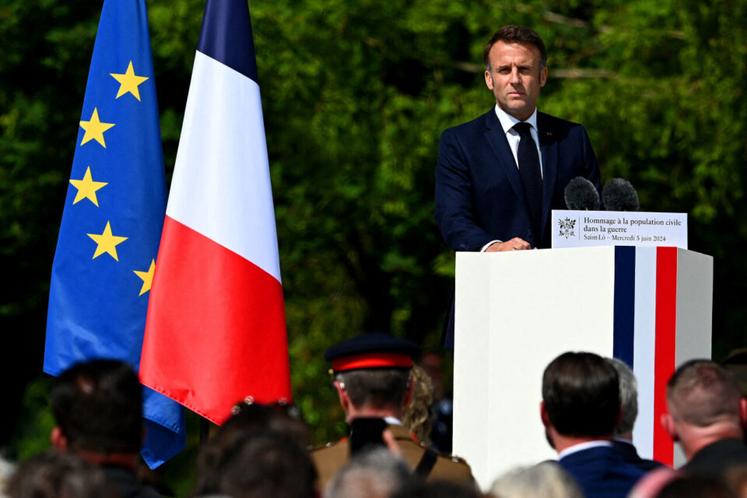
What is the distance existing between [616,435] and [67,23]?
11.5 metres

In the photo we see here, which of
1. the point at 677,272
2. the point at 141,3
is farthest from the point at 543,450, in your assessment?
the point at 141,3

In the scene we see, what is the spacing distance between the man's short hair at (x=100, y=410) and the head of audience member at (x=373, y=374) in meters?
0.77

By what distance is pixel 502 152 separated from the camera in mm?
6543

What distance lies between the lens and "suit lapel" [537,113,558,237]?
6543mm

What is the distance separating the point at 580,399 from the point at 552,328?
1251mm

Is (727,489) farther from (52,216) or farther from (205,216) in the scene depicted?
→ (52,216)

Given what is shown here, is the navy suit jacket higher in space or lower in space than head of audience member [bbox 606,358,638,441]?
higher

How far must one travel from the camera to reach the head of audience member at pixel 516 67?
6363mm

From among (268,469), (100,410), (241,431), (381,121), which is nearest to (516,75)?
(100,410)

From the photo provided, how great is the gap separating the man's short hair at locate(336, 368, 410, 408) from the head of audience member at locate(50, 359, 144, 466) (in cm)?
77

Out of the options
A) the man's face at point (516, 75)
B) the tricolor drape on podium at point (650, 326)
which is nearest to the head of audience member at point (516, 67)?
the man's face at point (516, 75)

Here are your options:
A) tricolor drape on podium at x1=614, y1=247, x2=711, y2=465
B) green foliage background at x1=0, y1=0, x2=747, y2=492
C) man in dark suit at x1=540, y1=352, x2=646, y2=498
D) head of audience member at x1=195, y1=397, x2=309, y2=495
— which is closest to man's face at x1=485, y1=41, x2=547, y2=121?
tricolor drape on podium at x1=614, y1=247, x2=711, y2=465

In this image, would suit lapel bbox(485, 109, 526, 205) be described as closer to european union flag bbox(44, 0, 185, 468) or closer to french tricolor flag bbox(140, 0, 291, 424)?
french tricolor flag bbox(140, 0, 291, 424)

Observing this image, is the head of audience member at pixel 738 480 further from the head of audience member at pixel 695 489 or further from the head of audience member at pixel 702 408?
the head of audience member at pixel 702 408
